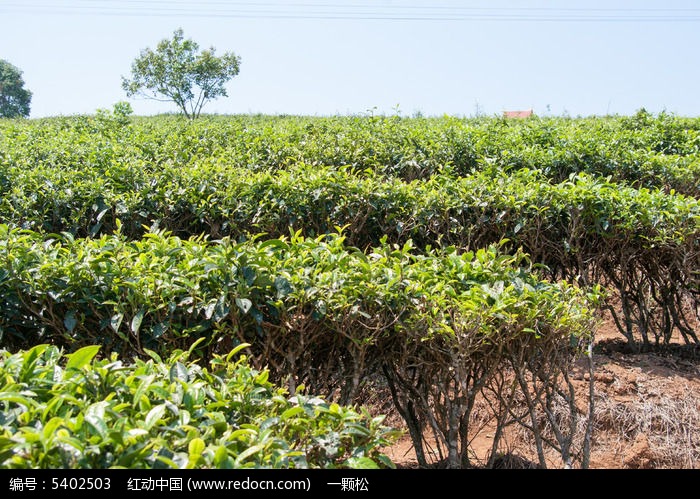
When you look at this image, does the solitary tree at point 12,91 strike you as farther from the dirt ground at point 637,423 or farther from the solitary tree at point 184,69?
the dirt ground at point 637,423

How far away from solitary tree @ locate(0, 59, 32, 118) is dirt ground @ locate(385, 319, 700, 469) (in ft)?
200

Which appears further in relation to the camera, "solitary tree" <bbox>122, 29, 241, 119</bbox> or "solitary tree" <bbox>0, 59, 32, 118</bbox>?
"solitary tree" <bbox>0, 59, 32, 118</bbox>

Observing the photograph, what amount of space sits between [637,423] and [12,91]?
211 ft

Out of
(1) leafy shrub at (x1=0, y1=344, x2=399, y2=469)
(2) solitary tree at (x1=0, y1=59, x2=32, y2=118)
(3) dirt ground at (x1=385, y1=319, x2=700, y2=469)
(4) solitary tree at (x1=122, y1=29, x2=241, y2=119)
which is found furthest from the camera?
(2) solitary tree at (x1=0, y1=59, x2=32, y2=118)

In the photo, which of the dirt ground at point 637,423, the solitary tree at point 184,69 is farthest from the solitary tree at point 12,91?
the dirt ground at point 637,423

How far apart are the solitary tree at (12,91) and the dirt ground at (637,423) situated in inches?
2405

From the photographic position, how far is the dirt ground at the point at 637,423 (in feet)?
12.7

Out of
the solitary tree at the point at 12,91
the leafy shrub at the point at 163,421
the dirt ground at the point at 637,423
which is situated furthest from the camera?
the solitary tree at the point at 12,91

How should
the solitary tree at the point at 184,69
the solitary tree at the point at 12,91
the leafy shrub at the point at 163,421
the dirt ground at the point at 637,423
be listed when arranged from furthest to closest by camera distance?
the solitary tree at the point at 12,91, the solitary tree at the point at 184,69, the dirt ground at the point at 637,423, the leafy shrub at the point at 163,421

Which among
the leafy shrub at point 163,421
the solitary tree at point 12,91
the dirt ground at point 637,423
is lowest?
the dirt ground at point 637,423

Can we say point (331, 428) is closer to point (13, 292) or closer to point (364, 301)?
point (364, 301)

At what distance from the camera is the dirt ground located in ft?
12.7

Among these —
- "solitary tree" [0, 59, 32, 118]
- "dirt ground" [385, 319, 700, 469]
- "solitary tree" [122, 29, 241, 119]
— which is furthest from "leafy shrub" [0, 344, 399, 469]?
"solitary tree" [0, 59, 32, 118]

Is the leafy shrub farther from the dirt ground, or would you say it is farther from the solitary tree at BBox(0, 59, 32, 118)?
the solitary tree at BBox(0, 59, 32, 118)
